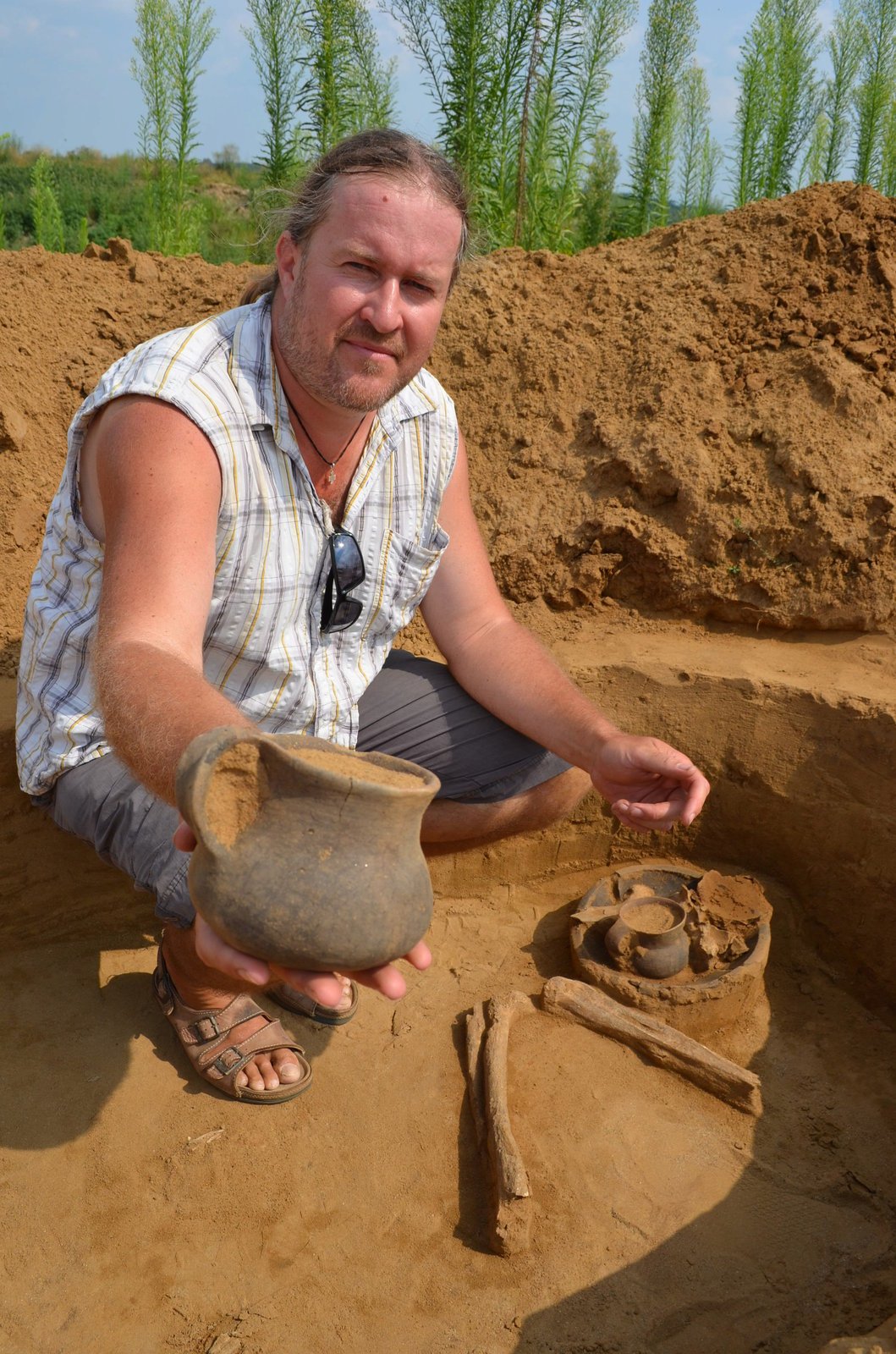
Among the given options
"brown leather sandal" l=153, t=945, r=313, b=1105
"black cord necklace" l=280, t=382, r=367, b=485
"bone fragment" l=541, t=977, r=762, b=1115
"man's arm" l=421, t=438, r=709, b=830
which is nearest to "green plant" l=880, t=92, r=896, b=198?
"man's arm" l=421, t=438, r=709, b=830

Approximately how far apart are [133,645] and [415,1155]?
1.47 m

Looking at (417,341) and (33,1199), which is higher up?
(417,341)

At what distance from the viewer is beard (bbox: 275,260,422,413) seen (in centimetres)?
243

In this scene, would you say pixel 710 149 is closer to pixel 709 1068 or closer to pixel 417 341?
pixel 417 341

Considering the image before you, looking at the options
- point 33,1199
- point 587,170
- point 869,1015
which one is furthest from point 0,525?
point 587,170

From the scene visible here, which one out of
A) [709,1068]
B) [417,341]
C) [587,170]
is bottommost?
[709,1068]

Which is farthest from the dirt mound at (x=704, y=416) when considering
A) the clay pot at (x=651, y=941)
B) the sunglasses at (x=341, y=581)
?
the sunglasses at (x=341, y=581)

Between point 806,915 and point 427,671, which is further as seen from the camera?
point 806,915

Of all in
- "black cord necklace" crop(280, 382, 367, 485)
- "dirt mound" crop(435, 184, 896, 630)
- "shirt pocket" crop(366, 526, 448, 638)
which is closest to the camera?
"black cord necklace" crop(280, 382, 367, 485)

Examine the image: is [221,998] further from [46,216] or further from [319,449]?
[46,216]

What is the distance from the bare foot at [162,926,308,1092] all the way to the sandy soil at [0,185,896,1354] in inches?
3.0

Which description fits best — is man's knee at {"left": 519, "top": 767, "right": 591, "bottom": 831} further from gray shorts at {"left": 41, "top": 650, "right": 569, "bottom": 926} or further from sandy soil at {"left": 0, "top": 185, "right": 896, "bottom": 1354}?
sandy soil at {"left": 0, "top": 185, "right": 896, "bottom": 1354}

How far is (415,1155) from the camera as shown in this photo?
253 cm

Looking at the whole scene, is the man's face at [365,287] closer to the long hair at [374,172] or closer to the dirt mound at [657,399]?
the long hair at [374,172]
